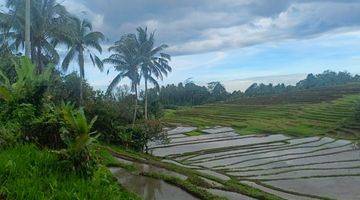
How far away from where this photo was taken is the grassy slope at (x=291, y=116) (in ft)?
141

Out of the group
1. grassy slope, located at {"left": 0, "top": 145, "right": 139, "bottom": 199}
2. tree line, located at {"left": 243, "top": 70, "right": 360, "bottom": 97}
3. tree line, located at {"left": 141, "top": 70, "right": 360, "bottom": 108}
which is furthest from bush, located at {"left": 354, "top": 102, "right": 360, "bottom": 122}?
tree line, located at {"left": 243, "top": 70, "right": 360, "bottom": 97}

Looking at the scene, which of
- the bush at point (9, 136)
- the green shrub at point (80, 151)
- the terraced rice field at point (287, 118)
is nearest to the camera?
the green shrub at point (80, 151)

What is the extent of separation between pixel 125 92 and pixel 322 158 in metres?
21.7

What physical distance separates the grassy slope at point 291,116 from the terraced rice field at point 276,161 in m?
4.26

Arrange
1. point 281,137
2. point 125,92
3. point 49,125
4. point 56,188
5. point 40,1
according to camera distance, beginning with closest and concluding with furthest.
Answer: point 56,188 → point 49,125 → point 40,1 → point 281,137 → point 125,92

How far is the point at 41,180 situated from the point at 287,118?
161ft

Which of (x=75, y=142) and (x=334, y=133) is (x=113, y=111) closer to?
(x=75, y=142)

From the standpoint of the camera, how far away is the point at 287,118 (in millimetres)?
52781

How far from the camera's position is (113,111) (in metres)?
23.9

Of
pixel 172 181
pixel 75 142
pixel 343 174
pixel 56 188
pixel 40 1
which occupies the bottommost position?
pixel 343 174

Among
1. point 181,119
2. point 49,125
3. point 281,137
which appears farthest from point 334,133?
point 49,125

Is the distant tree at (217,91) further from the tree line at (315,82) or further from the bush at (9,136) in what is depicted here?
the bush at (9,136)

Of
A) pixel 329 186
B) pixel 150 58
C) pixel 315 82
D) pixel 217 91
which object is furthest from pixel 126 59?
pixel 315 82

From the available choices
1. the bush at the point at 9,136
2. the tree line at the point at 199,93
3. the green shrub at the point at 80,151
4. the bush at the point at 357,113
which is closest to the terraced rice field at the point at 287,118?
the bush at the point at 357,113
